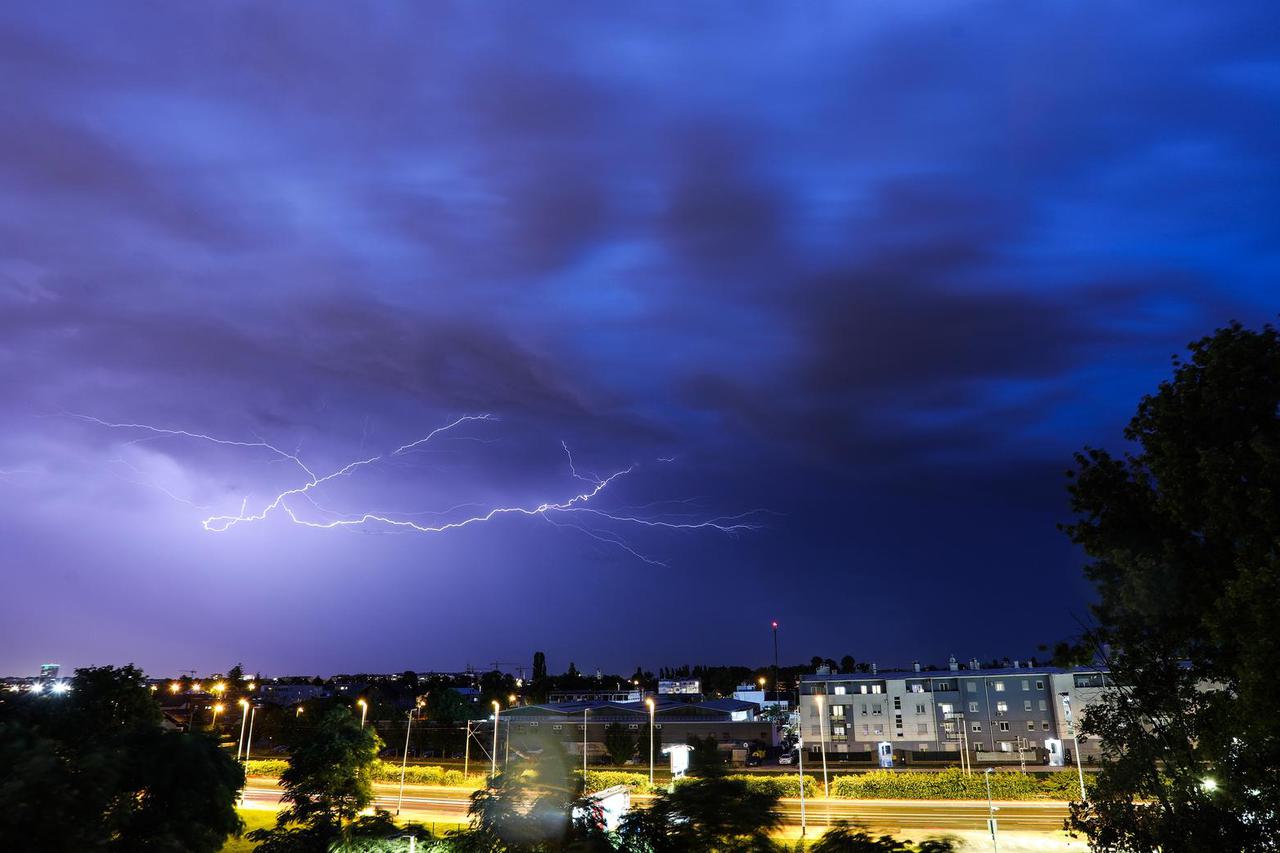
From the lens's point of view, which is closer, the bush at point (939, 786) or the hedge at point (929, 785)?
the hedge at point (929, 785)

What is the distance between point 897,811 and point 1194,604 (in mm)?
34240

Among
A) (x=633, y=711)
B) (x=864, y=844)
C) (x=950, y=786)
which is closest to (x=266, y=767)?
(x=633, y=711)

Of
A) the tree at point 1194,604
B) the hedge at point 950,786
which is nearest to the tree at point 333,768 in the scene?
Result: the tree at point 1194,604

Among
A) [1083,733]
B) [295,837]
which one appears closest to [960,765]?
[1083,733]

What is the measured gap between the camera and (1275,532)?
1608 centimetres

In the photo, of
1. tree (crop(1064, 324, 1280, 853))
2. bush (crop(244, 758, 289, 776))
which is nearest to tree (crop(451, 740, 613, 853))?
tree (crop(1064, 324, 1280, 853))

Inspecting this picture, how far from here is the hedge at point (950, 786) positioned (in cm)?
4934

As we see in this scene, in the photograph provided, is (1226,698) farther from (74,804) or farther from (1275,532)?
(74,804)

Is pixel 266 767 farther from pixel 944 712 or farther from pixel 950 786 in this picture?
pixel 944 712

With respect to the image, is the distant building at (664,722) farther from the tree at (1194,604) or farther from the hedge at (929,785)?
the tree at (1194,604)

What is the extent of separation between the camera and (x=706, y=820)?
9391mm

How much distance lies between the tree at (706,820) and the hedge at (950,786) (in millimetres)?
48565

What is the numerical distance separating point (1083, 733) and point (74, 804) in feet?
77.3

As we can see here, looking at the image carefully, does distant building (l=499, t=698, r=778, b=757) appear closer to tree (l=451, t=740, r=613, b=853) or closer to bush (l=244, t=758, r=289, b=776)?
bush (l=244, t=758, r=289, b=776)
